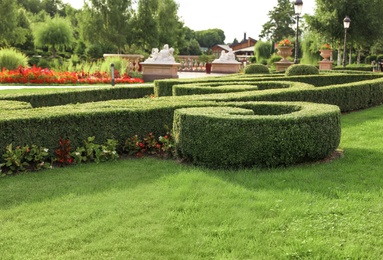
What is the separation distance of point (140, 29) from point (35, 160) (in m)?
39.2

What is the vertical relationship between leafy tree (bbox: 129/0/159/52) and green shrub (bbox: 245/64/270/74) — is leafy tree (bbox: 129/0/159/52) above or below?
above

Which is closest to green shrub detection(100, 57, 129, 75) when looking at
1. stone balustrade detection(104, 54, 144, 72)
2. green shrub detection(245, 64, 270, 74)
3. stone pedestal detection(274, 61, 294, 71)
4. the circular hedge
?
stone balustrade detection(104, 54, 144, 72)


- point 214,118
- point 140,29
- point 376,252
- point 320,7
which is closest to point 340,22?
point 320,7

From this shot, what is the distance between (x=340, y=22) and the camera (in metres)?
28.7

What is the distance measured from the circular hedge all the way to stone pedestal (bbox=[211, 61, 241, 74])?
22048 mm

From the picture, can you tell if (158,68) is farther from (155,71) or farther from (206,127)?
(206,127)

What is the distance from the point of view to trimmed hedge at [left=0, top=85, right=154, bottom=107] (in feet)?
29.8

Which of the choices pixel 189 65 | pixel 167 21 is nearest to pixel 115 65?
pixel 189 65

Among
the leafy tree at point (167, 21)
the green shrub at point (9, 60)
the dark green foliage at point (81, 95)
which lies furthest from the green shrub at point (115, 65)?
the leafy tree at point (167, 21)

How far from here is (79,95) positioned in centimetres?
1023

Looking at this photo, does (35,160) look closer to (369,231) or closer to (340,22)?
(369,231)

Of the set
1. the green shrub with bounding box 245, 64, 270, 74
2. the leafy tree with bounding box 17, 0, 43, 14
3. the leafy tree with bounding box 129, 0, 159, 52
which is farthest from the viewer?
the leafy tree with bounding box 17, 0, 43, 14

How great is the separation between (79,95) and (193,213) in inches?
280

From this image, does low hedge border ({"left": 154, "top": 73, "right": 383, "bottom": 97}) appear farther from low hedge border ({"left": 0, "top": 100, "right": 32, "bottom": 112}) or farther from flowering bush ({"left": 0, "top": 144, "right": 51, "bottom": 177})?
flowering bush ({"left": 0, "top": 144, "right": 51, "bottom": 177})
